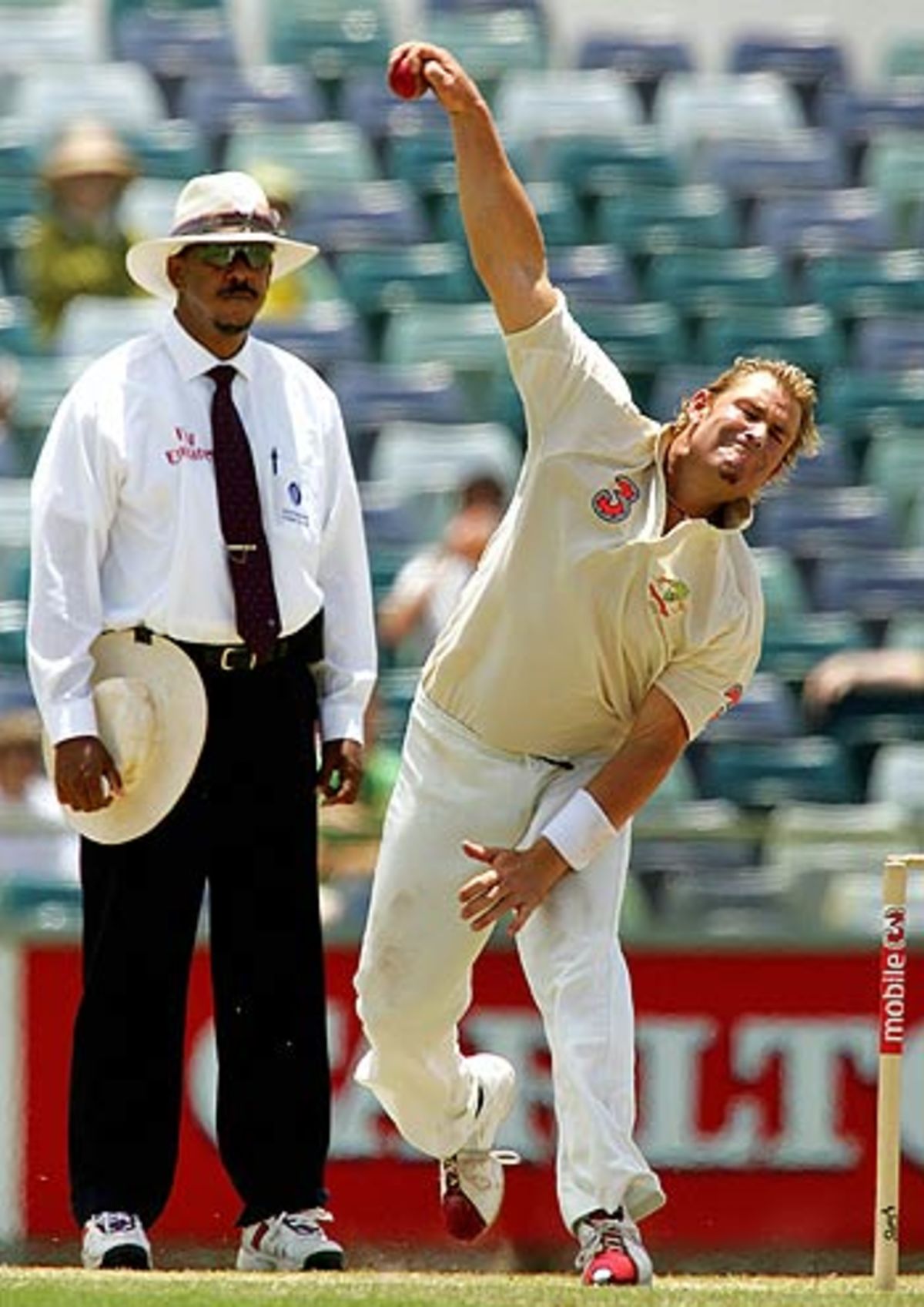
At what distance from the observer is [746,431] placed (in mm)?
5621

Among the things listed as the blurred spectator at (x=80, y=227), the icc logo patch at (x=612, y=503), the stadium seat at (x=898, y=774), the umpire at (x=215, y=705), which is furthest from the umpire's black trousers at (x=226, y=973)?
the blurred spectator at (x=80, y=227)

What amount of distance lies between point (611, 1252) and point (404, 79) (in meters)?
1.90

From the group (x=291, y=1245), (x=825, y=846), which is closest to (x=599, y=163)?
(x=825, y=846)

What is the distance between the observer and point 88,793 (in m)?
6.04

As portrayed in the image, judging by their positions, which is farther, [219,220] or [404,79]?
[219,220]

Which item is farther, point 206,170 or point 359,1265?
point 206,170

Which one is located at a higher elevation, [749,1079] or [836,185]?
[836,185]

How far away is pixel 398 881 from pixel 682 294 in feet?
12.5

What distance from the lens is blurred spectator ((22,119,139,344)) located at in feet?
29.4

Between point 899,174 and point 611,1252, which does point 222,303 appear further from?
point 899,174

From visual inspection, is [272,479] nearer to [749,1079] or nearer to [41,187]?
[749,1079]

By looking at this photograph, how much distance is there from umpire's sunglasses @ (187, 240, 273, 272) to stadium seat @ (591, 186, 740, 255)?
10.6 ft

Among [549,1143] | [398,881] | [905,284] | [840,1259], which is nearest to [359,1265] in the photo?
[549,1143]

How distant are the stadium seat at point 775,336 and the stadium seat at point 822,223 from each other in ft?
0.65
